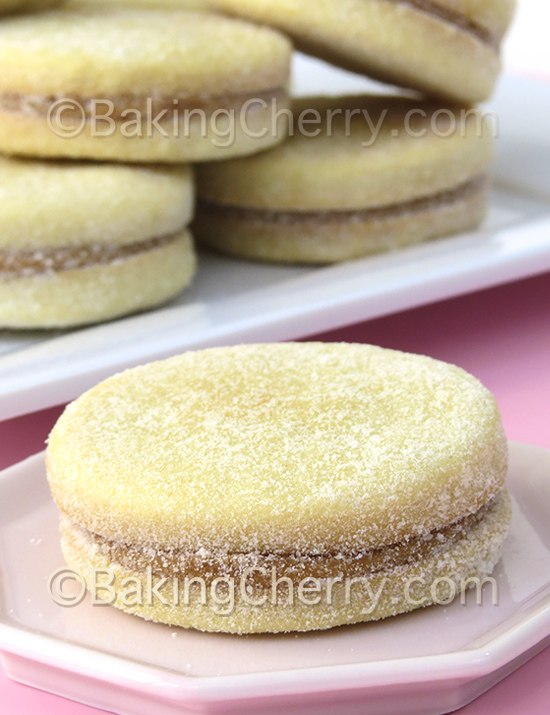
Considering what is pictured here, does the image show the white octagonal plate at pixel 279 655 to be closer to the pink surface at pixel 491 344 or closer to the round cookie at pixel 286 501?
the round cookie at pixel 286 501

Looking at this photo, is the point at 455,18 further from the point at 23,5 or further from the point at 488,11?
the point at 23,5

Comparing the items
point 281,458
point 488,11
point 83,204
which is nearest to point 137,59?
point 83,204

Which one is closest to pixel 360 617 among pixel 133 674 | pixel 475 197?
pixel 133 674

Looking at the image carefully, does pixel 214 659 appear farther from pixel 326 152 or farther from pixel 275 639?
pixel 326 152

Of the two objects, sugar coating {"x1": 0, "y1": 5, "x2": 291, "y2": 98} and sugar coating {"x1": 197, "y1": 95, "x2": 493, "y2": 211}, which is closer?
sugar coating {"x1": 0, "y1": 5, "x2": 291, "y2": 98}

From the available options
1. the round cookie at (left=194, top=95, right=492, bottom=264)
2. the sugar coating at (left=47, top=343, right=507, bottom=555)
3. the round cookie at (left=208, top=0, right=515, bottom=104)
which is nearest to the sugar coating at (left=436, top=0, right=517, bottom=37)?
the round cookie at (left=208, top=0, right=515, bottom=104)

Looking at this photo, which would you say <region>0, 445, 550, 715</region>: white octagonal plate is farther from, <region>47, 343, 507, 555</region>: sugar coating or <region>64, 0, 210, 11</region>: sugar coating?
<region>64, 0, 210, 11</region>: sugar coating
